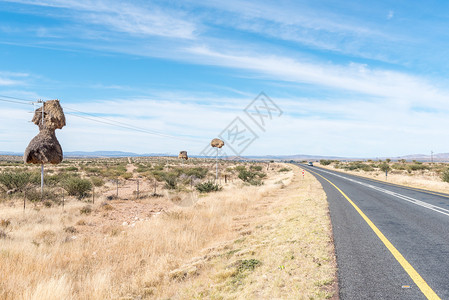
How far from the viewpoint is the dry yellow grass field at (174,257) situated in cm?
502

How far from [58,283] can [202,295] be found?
2964 mm

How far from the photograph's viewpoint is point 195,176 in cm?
3662

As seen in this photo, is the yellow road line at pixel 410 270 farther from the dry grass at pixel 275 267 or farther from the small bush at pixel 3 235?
the small bush at pixel 3 235

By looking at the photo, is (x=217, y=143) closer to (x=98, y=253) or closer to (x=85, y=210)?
(x=85, y=210)

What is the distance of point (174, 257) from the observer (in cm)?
755

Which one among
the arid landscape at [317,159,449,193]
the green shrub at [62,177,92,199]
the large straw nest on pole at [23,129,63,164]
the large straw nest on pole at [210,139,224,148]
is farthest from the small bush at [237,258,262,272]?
the large straw nest on pole at [210,139,224,148]

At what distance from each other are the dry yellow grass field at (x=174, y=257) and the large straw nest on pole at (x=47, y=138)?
235 inches

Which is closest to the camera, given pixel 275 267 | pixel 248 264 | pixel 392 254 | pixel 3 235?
pixel 275 267

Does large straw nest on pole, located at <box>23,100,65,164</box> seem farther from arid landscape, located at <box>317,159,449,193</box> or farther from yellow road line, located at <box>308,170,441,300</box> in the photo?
arid landscape, located at <box>317,159,449,193</box>

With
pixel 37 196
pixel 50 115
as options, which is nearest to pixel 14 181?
pixel 37 196

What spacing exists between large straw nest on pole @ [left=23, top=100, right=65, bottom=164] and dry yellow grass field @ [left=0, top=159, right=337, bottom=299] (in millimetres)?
5960

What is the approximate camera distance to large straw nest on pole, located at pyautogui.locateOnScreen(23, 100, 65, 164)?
1778 centimetres

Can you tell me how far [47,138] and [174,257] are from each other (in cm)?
1529

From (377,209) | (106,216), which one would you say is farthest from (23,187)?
(377,209)
